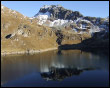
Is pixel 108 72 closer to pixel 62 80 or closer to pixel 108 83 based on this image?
pixel 108 83

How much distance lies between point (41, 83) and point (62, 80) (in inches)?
585

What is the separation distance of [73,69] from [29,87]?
56.3 meters

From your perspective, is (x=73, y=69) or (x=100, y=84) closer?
(x=100, y=84)

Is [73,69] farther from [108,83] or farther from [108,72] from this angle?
[108,83]

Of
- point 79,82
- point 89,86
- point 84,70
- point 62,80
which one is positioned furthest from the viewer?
point 84,70

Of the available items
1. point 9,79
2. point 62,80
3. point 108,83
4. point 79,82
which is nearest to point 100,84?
point 108,83

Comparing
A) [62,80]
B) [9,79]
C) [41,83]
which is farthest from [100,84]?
[9,79]

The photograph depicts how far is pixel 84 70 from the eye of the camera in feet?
477

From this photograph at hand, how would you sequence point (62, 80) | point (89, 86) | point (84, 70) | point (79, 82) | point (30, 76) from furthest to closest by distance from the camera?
1. point (84, 70)
2. point (30, 76)
3. point (62, 80)
4. point (79, 82)
5. point (89, 86)

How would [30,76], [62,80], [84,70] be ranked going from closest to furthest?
[62,80] → [30,76] → [84,70]

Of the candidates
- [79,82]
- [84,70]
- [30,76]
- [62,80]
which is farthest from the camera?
[84,70]

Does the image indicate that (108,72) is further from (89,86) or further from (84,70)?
(89,86)

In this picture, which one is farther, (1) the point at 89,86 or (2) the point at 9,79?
(2) the point at 9,79

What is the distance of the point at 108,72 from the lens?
430 ft
